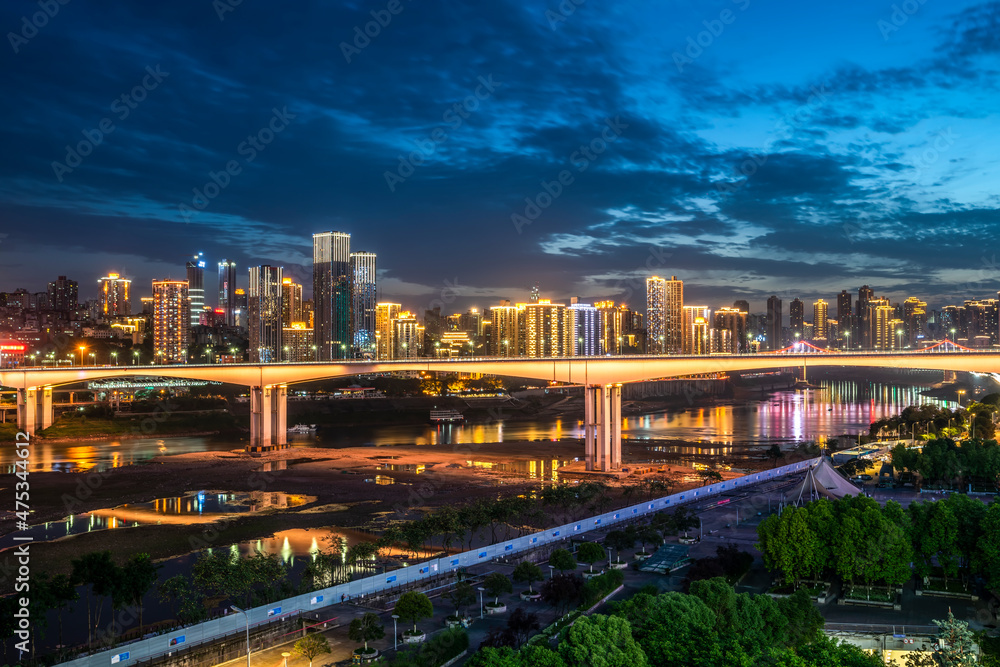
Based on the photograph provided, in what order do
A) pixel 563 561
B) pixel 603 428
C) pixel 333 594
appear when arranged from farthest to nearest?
pixel 603 428 < pixel 563 561 < pixel 333 594

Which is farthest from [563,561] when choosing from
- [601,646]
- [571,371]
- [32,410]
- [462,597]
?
[32,410]

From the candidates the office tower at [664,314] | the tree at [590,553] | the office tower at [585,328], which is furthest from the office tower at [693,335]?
the tree at [590,553]

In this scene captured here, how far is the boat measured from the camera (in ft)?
265

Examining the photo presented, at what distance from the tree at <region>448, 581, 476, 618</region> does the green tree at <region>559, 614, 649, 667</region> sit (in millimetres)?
5083

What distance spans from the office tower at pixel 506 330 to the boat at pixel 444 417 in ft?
196

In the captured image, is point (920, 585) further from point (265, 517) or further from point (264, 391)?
point (264, 391)

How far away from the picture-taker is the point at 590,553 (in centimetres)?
2220

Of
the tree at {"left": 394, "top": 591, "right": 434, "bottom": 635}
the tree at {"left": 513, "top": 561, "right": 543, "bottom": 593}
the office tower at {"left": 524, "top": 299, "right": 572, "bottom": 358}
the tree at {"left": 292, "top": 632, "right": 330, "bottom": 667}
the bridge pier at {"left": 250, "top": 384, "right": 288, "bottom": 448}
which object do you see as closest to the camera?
the tree at {"left": 292, "top": 632, "right": 330, "bottom": 667}

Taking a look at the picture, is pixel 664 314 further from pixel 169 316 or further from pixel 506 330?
pixel 169 316

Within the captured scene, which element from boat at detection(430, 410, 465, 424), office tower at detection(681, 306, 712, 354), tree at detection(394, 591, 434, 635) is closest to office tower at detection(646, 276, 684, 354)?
office tower at detection(681, 306, 712, 354)

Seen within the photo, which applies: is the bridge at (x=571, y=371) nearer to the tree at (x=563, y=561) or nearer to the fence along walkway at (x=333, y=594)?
the fence along walkway at (x=333, y=594)

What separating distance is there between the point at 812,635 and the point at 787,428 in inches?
2290

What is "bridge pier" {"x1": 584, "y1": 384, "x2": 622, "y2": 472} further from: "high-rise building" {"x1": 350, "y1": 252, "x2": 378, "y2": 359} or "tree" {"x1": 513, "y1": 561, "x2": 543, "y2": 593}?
"high-rise building" {"x1": 350, "y1": 252, "x2": 378, "y2": 359}

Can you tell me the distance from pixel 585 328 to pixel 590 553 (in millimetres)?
125658
